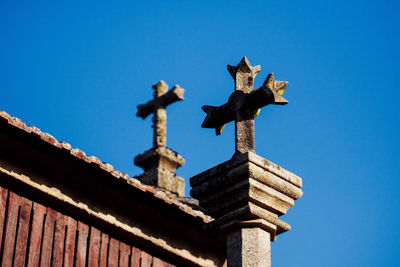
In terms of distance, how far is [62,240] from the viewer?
702cm

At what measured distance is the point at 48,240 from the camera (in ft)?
22.7

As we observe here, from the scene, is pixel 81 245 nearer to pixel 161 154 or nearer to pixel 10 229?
pixel 10 229

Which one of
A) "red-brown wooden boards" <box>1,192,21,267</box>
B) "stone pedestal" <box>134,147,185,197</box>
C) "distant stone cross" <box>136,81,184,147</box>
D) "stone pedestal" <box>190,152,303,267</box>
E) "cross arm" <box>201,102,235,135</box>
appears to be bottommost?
"red-brown wooden boards" <box>1,192,21,267</box>

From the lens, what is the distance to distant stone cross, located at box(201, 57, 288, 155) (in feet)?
24.8

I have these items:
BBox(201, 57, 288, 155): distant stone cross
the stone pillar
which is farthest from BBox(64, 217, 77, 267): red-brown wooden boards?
BBox(201, 57, 288, 155): distant stone cross

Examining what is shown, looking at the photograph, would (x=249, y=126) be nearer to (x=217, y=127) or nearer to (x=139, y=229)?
(x=217, y=127)

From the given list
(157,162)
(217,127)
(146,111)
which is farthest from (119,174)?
(146,111)

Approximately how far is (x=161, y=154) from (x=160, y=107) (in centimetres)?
128

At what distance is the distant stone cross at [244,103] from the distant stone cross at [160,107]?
5.25 meters

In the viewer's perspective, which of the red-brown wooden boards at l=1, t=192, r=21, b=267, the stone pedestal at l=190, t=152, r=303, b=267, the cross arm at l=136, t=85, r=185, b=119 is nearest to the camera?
the red-brown wooden boards at l=1, t=192, r=21, b=267

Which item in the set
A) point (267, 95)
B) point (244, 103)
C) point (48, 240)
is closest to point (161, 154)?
point (244, 103)

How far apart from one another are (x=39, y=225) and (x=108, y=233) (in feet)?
2.37

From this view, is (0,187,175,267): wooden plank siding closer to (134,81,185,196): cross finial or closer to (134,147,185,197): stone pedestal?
(134,147,185,197): stone pedestal

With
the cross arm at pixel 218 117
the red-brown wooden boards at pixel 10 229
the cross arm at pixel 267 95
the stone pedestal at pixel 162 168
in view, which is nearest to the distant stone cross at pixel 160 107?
the stone pedestal at pixel 162 168
